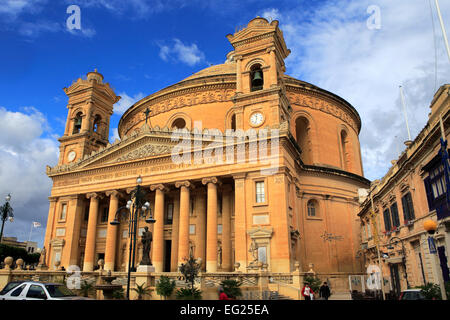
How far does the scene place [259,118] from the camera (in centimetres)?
2723

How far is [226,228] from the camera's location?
27.3 meters

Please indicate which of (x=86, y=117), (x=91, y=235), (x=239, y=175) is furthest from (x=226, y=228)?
(x=86, y=117)

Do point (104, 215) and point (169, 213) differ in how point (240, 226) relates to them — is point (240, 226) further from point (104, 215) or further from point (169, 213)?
point (104, 215)

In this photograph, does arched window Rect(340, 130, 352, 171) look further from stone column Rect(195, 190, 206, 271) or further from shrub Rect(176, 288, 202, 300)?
shrub Rect(176, 288, 202, 300)

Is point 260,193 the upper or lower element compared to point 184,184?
lower

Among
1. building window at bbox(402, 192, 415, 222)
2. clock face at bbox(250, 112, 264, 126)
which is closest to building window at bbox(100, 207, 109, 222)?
clock face at bbox(250, 112, 264, 126)

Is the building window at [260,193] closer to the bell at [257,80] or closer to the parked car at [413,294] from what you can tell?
the bell at [257,80]

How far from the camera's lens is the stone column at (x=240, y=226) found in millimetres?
23828

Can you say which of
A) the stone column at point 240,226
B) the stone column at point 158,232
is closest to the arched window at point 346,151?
the stone column at point 240,226

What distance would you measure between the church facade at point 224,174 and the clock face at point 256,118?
0.29 ft

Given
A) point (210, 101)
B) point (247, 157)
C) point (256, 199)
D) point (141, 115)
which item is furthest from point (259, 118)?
point (141, 115)

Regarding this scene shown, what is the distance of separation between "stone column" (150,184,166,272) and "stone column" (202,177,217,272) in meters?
4.07

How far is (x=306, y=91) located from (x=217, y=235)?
18.1 metres

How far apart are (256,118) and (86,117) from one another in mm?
19400
